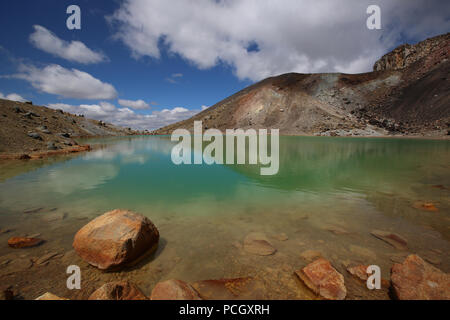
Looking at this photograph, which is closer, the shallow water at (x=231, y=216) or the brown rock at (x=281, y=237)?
the shallow water at (x=231, y=216)

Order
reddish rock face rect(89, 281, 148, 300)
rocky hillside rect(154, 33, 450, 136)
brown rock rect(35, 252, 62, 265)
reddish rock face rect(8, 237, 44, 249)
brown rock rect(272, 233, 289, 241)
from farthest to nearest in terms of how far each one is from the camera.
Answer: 1. rocky hillside rect(154, 33, 450, 136)
2. brown rock rect(272, 233, 289, 241)
3. reddish rock face rect(8, 237, 44, 249)
4. brown rock rect(35, 252, 62, 265)
5. reddish rock face rect(89, 281, 148, 300)

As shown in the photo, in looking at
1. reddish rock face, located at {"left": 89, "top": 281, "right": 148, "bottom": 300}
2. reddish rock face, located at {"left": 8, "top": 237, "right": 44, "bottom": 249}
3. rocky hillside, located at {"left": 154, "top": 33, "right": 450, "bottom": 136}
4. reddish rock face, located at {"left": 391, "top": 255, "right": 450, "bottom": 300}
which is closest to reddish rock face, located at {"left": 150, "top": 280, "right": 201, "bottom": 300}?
reddish rock face, located at {"left": 89, "top": 281, "right": 148, "bottom": 300}

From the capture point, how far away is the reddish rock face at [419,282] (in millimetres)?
3084

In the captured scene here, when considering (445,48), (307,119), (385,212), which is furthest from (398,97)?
(385,212)

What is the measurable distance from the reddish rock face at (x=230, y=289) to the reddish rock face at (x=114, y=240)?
5.26 feet

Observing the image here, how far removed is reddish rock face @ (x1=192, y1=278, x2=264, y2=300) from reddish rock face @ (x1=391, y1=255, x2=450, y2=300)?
2356 millimetres

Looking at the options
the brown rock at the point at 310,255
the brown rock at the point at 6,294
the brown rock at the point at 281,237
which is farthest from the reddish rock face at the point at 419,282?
the brown rock at the point at 6,294

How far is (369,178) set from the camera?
12.3 meters

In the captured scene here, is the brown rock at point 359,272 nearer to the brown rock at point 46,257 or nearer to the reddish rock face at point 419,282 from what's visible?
the reddish rock face at point 419,282

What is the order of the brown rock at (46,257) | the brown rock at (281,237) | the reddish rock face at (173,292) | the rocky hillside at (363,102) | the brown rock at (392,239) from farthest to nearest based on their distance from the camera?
the rocky hillside at (363,102) → the brown rock at (281,237) → the brown rock at (392,239) → the brown rock at (46,257) → the reddish rock face at (173,292)

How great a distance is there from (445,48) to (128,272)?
115047 millimetres

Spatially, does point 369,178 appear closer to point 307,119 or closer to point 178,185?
point 178,185

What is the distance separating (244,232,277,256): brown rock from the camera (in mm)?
4836

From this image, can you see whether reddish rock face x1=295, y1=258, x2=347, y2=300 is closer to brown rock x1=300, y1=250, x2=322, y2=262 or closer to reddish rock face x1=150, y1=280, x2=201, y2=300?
brown rock x1=300, y1=250, x2=322, y2=262
